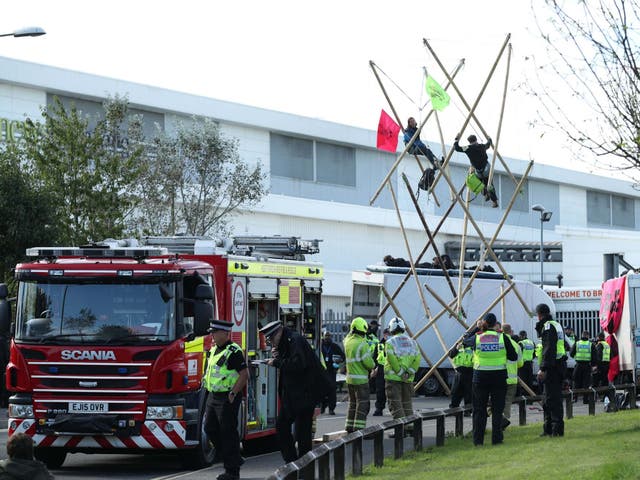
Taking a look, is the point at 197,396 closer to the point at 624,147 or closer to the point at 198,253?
the point at 198,253

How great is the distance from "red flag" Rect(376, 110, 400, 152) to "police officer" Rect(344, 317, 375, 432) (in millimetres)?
9023

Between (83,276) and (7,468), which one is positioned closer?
(7,468)

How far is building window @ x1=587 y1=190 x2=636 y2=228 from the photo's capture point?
79125mm

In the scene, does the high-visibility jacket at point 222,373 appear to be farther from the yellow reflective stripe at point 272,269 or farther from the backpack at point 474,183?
the backpack at point 474,183

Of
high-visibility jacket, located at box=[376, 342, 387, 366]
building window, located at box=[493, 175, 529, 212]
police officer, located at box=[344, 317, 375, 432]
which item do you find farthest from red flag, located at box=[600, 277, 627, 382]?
building window, located at box=[493, 175, 529, 212]

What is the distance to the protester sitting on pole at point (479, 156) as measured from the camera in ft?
81.6

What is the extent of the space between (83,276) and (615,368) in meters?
16.4

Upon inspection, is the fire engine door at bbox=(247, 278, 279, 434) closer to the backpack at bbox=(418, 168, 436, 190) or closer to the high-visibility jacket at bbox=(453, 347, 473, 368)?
the high-visibility jacket at bbox=(453, 347, 473, 368)

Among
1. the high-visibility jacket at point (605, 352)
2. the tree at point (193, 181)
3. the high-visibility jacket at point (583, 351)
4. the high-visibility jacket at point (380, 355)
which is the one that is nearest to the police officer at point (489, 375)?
the high-visibility jacket at point (380, 355)

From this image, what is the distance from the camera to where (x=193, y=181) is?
40.2 meters

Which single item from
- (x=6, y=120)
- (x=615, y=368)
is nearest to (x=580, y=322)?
(x=615, y=368)

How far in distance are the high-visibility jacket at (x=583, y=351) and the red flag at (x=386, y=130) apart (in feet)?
25.4

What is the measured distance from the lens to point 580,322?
39.2m

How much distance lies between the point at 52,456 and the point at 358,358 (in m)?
4.48
